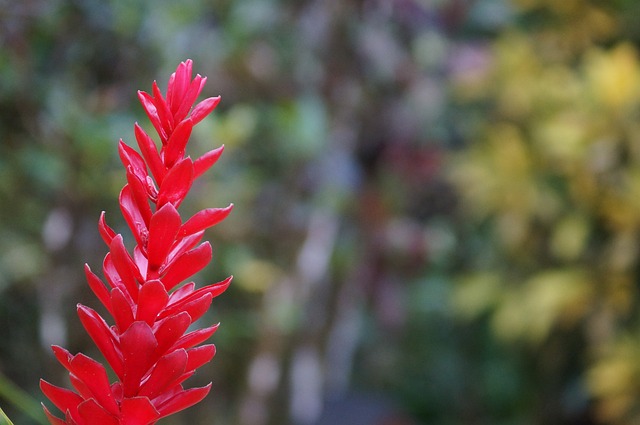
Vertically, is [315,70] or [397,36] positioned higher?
[397,36]

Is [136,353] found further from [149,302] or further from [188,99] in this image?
[188,99]

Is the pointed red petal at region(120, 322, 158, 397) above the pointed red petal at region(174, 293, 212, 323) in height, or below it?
below

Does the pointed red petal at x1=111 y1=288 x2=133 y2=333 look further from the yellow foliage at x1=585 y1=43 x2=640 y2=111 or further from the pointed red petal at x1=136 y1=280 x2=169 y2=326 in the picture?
the yellow foliage at x1=585 y1=43 x2=640 y2=111

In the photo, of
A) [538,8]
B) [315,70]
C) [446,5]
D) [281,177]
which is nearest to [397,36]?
[446,5]

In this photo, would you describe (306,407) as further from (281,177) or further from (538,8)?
(538,8)

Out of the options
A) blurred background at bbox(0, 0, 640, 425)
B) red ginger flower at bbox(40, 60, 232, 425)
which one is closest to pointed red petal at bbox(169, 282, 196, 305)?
red ginger flower at bbox(40, 60, 232, 425)

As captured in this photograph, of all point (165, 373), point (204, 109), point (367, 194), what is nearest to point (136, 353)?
point (165, 373)

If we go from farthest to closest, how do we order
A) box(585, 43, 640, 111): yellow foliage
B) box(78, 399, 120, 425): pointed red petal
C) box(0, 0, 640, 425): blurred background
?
box(585, 43, 640, 111): yellow foliage → box(0, 0, 640, 425): blurred background → box(78, 399, 120, 425): pointed red petal
